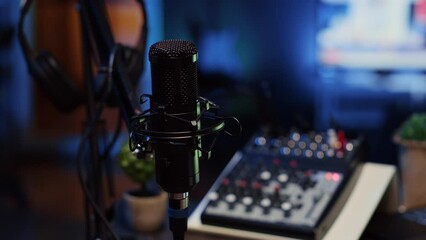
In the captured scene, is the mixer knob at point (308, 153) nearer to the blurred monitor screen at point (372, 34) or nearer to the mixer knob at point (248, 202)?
the mixer knob at point (248, 202)

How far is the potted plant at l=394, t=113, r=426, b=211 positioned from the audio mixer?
0.38 m

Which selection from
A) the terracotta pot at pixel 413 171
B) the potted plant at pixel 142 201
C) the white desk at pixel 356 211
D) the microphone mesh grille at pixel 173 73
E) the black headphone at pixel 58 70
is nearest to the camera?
Result: the microphone mesh grille at pixel 173 73

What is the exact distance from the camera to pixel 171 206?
78 cm

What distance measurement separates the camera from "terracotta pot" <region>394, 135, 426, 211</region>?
1986 mm

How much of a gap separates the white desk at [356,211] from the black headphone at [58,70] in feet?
1.15

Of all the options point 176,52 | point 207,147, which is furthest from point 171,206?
point 176,52

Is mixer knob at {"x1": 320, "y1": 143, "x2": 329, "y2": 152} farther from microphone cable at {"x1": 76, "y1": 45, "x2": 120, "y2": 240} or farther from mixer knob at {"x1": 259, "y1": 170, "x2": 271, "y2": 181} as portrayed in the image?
microphone cable at {"x1": 76, "y1": 45, "x2": 120, "y2": 240}

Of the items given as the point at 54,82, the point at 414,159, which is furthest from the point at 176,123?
the point at 414,159

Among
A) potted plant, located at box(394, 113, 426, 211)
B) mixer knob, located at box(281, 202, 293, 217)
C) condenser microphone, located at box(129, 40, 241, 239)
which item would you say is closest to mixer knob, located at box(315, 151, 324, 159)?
mixer knob, located at box(281, 202, 293, 217)

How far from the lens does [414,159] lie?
6.56 feet

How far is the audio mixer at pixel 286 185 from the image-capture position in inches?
52.9

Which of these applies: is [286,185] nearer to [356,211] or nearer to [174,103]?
[356,211]

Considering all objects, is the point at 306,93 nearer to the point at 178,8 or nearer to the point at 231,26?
the point at 231,26

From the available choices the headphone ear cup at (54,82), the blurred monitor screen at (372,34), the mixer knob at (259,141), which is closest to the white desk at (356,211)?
the mixer knob at (259,141)
